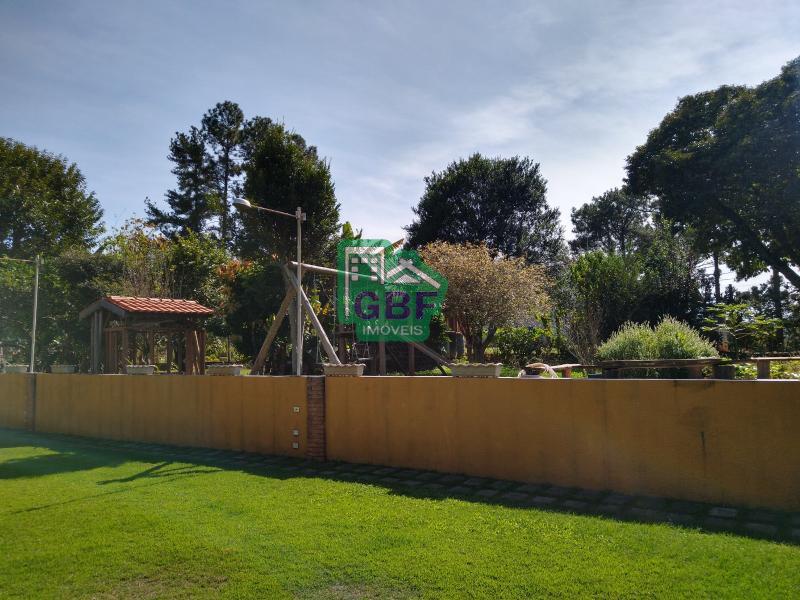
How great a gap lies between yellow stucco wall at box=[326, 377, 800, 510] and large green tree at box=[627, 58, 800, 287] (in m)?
17.4

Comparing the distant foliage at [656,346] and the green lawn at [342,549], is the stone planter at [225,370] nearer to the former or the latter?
the green lawn at [342,549]

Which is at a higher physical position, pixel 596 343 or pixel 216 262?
pixel 216 262

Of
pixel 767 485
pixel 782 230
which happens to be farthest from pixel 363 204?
pixel 767 485

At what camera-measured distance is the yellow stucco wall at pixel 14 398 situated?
1513 centimetres

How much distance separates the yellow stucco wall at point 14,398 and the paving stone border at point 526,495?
22.1 ft

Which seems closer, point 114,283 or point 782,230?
point 782,230

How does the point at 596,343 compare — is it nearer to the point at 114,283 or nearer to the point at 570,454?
the point at 570,454

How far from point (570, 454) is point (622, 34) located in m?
6.86

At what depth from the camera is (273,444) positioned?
10148 millimetres

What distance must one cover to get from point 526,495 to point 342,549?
270 cm

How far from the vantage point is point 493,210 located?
3756cm

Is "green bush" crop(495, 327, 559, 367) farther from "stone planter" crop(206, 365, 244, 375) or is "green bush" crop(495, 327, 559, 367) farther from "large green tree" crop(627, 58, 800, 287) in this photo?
"stone planter" crop(206, 365, 244, 375)

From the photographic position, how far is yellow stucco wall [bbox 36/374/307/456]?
10.1 metres

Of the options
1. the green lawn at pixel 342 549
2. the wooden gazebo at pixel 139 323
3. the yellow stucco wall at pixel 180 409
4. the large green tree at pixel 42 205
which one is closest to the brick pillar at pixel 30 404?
the yellow stucco wall at pixel 180 409
